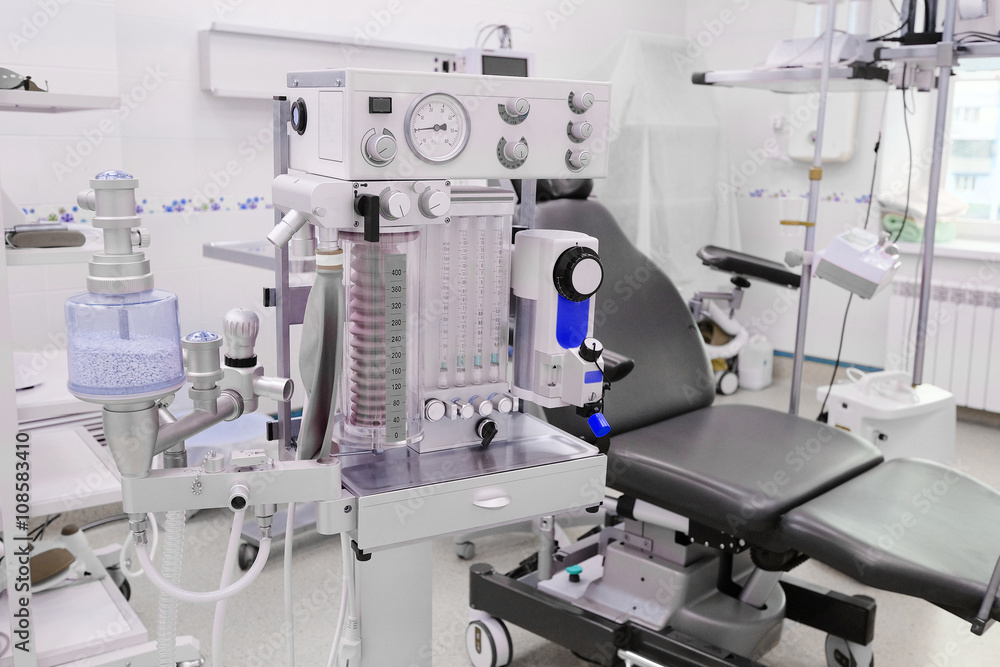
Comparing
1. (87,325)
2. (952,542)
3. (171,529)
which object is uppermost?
(87,325)

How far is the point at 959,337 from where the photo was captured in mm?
3889

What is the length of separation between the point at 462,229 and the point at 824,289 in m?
3.68

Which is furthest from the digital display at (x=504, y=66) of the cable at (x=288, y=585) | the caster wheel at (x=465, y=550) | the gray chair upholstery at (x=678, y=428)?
the cable at (x=288, y=585)

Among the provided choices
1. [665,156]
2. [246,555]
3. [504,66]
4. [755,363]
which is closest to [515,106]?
[246,555]

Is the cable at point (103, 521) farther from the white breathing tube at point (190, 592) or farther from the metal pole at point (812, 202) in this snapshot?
the metal pole at point (812, 202)

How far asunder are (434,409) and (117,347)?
15.9 inches

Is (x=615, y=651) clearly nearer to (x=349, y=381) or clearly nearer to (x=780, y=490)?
(x=780, y=490)

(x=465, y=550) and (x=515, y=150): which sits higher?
(x=515, y=150)

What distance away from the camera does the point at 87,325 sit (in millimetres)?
938

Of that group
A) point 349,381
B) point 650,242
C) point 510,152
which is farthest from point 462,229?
point 650,242

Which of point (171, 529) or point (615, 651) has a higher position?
point (171, 529)

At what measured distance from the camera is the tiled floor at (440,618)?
2.13 m

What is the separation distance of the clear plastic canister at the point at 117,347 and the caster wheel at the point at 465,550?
1.72 meters

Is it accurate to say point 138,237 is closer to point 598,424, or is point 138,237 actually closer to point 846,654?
point 598,424
